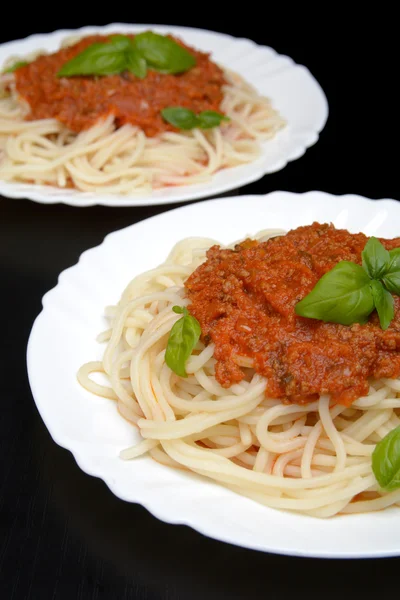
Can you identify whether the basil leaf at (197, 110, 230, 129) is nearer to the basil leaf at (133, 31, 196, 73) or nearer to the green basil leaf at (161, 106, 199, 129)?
the green basil leaf at (161, 106, 199, 129)

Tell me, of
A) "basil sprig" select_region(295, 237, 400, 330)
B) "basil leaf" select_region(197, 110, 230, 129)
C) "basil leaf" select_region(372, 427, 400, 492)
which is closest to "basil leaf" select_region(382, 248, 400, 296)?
"basil sprig" select_region(295, 237, 400, 330)

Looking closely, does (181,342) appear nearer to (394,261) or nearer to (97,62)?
(394,261)

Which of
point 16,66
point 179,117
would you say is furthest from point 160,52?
point 16,66

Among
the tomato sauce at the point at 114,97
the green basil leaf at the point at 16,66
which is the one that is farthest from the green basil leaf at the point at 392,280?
Result: the green basil leaf at the point at 16,66

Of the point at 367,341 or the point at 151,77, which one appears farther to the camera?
the point at 151,77

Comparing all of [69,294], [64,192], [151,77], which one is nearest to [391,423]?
[69,294]

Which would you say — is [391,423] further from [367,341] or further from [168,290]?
[168,290]

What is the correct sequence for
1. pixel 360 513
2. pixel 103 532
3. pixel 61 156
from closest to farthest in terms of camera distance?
pixel 360 513, pixel 103 532, pixel 61 156

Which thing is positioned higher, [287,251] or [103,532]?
[287,251]
